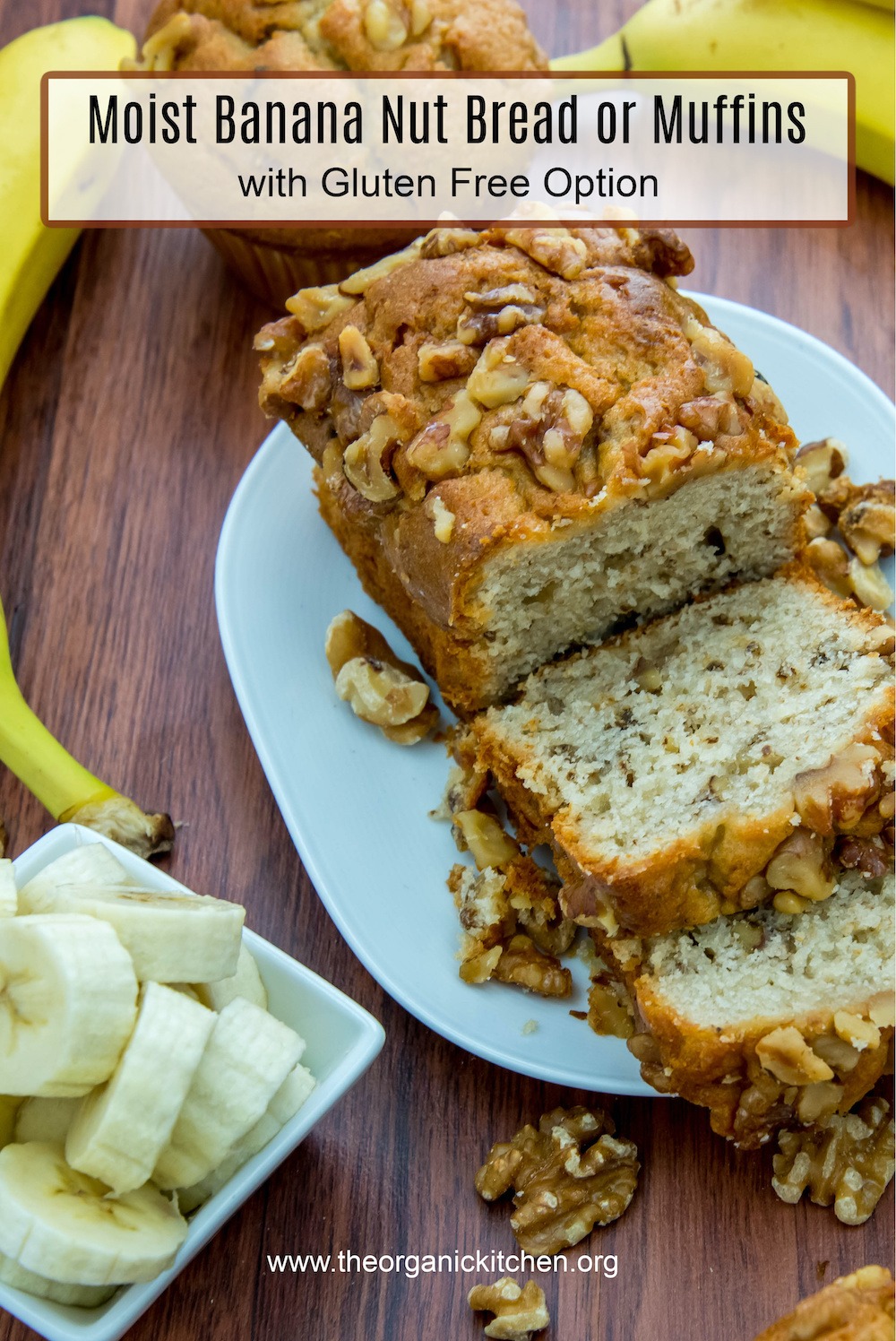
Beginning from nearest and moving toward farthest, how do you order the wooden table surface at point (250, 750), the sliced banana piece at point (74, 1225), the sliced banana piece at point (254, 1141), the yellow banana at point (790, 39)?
the sliced banana piece at point (74, 1225)
the sliced banana piece at point (254, 1141)
the wooden table surface at point (250, 750)
the yellow banana at point (790, 39)

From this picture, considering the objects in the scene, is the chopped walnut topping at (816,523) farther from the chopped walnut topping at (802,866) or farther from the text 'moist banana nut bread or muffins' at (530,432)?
the chopped walnut topping at (802,866)

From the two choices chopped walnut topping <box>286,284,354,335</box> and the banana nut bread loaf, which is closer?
the banana nut bread loaf

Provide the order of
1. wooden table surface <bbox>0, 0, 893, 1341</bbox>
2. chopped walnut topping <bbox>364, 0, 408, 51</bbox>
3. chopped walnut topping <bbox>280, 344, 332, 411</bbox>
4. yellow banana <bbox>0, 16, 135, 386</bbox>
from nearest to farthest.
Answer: wooden table surface <bbox>0, 0, 893, 1341</bbox>, chopped walnut topping <bbox>280, 344, 332, 411</bbox>, chopped walnut topping <bbox>364, 0, 408, 51</bbox>, yellow banana <bbox>0, 16, 135, 386</bbox>

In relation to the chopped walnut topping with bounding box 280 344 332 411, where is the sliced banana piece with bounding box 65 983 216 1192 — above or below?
below

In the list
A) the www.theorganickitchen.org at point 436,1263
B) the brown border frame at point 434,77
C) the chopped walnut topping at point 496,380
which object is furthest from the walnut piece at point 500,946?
the brown border frame at point 434,77

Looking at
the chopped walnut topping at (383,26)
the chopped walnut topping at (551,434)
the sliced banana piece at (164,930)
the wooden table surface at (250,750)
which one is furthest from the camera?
the chopped walnut topping at (383,26)

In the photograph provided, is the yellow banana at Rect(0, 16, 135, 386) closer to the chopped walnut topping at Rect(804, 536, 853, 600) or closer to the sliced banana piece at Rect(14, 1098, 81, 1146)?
the sliced banana piece at Rect(14, 1098, 81, 1146)

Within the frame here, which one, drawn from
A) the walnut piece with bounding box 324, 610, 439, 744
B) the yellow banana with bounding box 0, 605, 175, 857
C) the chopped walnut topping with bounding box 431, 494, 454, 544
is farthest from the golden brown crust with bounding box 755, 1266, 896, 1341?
the yellow banana with bounding box 0, 605, 175, 857

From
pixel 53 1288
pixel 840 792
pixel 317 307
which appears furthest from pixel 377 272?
pixel 53 1288
